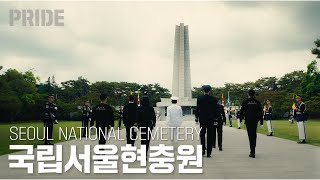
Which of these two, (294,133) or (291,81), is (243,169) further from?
(291,81)

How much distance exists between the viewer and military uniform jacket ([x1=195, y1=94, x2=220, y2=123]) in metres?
11.9

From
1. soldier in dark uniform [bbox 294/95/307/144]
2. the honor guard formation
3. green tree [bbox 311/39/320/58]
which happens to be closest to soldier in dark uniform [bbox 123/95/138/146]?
the honor guard formation

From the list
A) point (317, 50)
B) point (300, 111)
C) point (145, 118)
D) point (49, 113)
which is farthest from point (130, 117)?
point (317, 50)

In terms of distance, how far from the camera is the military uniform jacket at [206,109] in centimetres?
1188

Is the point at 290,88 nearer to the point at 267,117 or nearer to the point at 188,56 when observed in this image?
the point at 188,56

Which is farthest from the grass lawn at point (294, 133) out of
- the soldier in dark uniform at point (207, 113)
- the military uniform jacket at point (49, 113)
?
the military uniform jacket at point (49, 113)

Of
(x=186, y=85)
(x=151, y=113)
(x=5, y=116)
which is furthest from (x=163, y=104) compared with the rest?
(x=151, y=113)

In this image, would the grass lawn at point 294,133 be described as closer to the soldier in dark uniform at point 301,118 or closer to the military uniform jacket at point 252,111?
the soldier in dark uniform at point 301,118

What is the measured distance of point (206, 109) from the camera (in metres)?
11.9

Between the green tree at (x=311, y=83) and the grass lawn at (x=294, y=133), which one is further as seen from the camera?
the green tree at (x=311, y=83)

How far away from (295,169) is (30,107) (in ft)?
194

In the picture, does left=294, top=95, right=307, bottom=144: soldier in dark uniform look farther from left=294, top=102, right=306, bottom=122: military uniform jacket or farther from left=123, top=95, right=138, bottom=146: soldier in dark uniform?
left=123, top=95, right=138, bottom=146: soldier in dark uniform

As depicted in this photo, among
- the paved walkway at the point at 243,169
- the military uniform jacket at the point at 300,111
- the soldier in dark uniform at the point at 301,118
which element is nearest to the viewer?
the paved walkway at the point at 243,169

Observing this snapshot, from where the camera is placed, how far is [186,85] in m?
71.1
